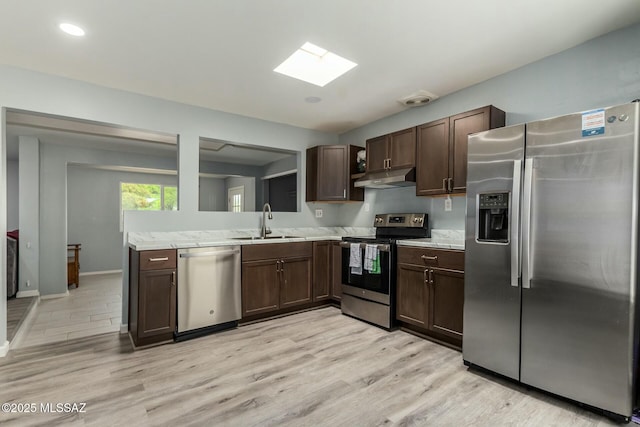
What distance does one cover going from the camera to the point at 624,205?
5.76 feet

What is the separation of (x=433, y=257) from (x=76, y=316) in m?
4.11

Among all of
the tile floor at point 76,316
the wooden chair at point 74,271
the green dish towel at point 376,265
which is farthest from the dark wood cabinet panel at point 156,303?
the wooden chair at point 74,271

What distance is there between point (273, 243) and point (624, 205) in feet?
9.48

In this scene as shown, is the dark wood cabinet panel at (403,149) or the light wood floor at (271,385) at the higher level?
the dark wood cabinet panel at (403,149)

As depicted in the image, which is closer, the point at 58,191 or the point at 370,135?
the point at 370,135

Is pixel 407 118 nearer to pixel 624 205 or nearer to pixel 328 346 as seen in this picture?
pixel 624 205

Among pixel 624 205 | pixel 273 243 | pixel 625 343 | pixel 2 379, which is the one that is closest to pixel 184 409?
pixel 2 379

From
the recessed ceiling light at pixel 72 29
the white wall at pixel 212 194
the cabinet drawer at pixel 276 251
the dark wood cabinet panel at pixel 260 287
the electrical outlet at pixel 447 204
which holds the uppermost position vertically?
the recessed ceiling light at pixel 72 29

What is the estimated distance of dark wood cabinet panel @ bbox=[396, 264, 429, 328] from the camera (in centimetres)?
300

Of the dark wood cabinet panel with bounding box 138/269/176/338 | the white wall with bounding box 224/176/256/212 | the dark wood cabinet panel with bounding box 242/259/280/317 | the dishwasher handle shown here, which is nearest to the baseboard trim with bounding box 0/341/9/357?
the dark wood cabinet panel with bounding box 138/269/176/338

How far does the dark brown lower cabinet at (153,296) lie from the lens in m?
2.80

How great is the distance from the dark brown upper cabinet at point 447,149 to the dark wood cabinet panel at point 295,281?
1.58 m

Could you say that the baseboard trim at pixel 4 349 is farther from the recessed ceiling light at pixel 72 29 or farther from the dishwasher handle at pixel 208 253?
the recessed ceiling light at pixel 72 29

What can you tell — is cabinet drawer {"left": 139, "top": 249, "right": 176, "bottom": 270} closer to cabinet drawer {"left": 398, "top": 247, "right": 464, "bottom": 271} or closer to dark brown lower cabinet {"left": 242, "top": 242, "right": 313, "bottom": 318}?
dark brown lower cabinet {"left": 242, "top": 242, "right": 313, "bottom": 318}
